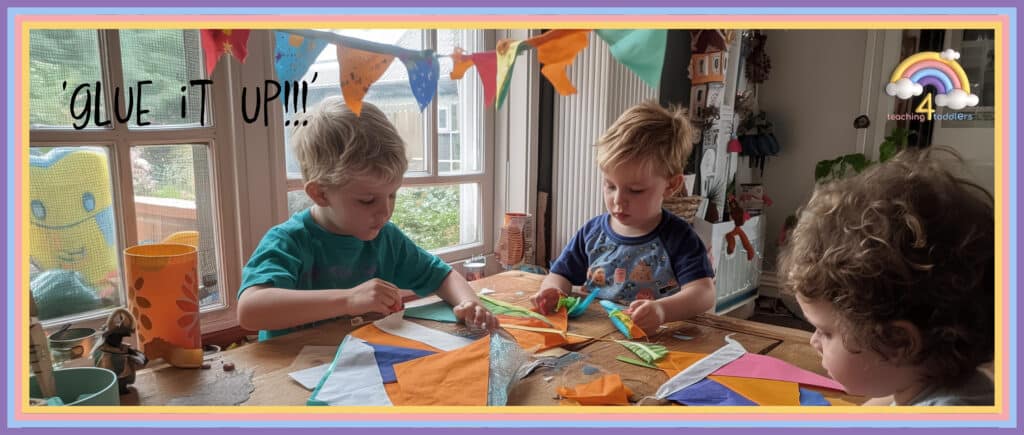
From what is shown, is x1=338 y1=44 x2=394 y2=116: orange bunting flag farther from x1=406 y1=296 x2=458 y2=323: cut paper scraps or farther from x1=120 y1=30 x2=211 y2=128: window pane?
x1=120 y1=30 x2=211 y2=128: window pane

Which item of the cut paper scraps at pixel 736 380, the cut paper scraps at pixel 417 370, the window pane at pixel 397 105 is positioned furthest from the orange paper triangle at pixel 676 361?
the window pane at pixel 397 105

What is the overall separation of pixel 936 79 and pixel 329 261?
8.63ft

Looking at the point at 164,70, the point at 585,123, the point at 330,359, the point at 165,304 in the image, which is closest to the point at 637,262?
the point at 330,359

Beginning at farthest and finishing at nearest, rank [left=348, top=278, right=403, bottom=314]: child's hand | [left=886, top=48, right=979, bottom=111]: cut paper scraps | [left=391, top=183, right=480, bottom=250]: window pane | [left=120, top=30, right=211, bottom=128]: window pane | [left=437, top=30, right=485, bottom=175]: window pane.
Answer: [left=886, top=48, right=979, bottom=111]: cut paper scraps → [left=437, top=30, right=485, bottom=175]: window pane → [left=391, top=183, right=480, bottom=250]: window pane → [left=120, top=30, right=211, bottom=128]: window pane → [left=348, top=278, right=403, bottom=314]: child's hand

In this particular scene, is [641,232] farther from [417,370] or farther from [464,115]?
[464,115]

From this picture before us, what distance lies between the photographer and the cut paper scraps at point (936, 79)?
235cm

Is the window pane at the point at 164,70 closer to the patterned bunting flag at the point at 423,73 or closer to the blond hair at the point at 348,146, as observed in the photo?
the blond hair at the point at 348,146

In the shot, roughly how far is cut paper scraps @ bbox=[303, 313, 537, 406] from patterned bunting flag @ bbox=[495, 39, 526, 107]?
1.01ft

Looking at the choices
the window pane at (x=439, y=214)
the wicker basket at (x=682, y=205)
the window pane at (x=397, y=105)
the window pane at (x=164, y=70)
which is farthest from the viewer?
the wicker basket at (x=682, y=205)

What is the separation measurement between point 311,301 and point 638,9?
24.1 inches

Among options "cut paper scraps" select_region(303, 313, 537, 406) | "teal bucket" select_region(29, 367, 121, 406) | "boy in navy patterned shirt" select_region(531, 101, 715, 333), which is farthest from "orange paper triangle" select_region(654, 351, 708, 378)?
"teal bucket" select_region(29, 367, 121, 406)

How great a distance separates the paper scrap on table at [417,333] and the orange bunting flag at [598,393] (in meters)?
A: 0.20

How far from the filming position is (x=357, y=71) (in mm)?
747

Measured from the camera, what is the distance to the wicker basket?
2119 millimetres
